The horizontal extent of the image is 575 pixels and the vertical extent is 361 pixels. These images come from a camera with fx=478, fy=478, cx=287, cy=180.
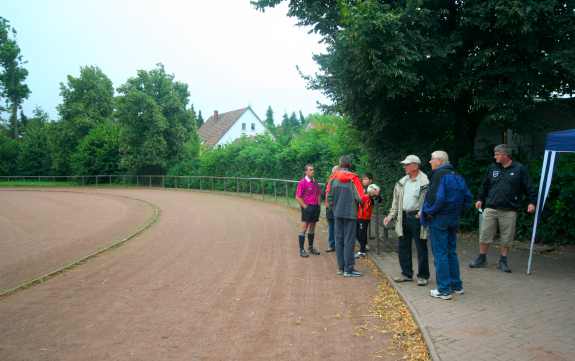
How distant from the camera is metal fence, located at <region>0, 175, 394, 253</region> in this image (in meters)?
11.4

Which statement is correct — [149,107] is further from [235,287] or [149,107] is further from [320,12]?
[235,287]

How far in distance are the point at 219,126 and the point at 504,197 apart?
60246 mm

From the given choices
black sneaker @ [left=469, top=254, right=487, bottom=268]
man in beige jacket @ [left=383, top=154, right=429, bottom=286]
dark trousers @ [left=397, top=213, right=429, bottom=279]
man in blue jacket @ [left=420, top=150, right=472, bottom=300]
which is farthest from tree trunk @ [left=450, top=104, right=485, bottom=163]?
man in blue jacket @ [left=420, top=150, right=472, bottom=300]

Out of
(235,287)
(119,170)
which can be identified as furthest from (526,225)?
(119,170)

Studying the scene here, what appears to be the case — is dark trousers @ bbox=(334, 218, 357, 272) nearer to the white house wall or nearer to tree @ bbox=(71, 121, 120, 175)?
tree @ bbox=(71, 121, 120, 175)

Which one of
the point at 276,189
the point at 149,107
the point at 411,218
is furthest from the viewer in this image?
the point at 149,107

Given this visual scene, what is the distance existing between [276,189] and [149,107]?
17.9 m

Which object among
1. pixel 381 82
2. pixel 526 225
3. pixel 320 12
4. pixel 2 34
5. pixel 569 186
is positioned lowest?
pixel 526 225

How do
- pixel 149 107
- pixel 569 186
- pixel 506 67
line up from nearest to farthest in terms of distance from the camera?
1. pixel 569 186
2. pixel 506 67
3. pixel 149 107

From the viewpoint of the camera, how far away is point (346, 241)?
24.9 feet

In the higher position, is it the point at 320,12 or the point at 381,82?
the point at 320,12

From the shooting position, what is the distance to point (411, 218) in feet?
22.1

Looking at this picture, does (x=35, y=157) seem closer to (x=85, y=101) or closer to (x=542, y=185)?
(x=85, y=101)

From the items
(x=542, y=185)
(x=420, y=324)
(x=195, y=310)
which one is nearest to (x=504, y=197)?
(x=542, y=185)
